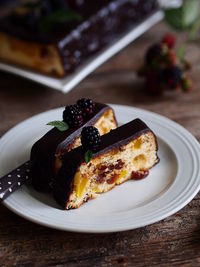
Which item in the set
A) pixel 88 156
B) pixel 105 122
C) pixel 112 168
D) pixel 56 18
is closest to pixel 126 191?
pixel 112 168

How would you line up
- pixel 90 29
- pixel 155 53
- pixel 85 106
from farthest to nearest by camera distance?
1. pixel 90 29
2. pixel 155 53
3. pixel 85 106

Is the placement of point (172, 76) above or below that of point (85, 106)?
below

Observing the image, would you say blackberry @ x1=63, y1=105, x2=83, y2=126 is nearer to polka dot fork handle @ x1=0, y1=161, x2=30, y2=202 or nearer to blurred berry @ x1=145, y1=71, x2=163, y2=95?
polka dot fork handle @ x1=0, y1=161, x2=30, y2=202

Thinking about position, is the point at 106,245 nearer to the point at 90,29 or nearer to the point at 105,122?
the point at 105,122

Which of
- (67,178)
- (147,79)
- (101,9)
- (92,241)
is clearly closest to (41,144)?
(67,178)

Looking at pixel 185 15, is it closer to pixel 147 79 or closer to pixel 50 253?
pixel 147 79

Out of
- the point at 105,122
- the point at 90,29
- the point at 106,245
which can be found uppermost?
the point at 90,29
